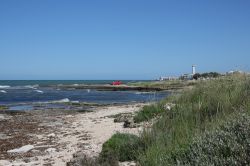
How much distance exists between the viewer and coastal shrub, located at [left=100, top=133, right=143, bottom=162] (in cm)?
765

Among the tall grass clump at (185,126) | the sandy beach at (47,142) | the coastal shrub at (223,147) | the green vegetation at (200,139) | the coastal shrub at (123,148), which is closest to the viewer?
the coastal shrub at (223,147)

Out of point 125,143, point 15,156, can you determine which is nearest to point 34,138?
point 15,156

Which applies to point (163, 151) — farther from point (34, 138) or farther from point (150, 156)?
point (34, 138)

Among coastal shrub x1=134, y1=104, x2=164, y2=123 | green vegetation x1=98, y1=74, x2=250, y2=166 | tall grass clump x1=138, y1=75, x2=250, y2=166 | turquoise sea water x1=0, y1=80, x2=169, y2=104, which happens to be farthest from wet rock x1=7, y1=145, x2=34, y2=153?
turquoise sea water x1=0, y1=80, x2=169, y2=104

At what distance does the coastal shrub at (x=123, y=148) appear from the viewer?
7.65m

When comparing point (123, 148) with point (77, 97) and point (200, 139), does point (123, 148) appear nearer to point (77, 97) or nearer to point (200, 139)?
point (200, 139)

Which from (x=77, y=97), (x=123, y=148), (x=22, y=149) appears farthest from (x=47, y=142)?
(x=77, y=97)

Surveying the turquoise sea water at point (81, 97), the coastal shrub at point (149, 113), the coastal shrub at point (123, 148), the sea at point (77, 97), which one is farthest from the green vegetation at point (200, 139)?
the turquoise sea water at point (81, 97)

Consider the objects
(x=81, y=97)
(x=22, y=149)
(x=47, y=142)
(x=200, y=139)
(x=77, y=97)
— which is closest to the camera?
(x=200, y=139)

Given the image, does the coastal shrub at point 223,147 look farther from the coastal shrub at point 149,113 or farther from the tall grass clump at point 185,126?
the coastal shrub at point 149,113

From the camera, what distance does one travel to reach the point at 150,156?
6055 mm

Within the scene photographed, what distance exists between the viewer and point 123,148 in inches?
323

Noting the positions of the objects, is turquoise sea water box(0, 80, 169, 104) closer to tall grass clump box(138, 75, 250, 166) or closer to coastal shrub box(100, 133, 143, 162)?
coastal shrub box(100, 133, 143, 162)

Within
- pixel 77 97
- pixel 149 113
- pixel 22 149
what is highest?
pixel 149 113
